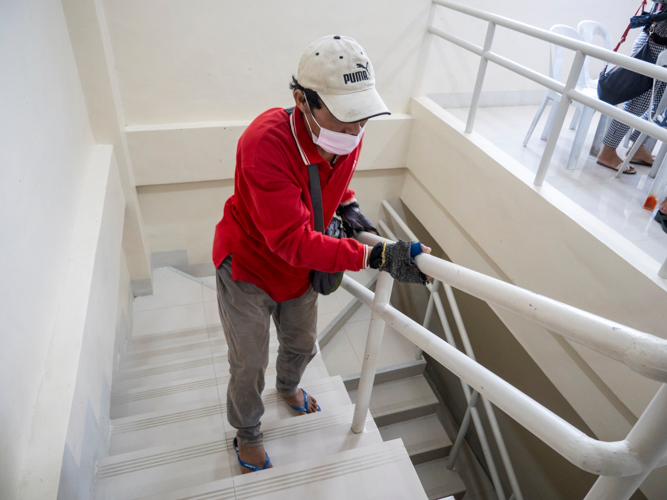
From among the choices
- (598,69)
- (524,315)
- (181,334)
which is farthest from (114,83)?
(598,69)

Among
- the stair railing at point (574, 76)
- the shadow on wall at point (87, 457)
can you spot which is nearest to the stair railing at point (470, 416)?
the stair railing at point (574, 76)

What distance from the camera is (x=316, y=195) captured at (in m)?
1.44

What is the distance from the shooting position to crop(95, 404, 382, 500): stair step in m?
1.61

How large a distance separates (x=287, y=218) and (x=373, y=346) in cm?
54

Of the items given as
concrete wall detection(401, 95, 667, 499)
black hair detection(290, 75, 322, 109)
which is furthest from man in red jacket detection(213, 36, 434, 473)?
concrete wall detection(401, 95, 667, 499)

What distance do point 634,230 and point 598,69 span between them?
288 centimetres

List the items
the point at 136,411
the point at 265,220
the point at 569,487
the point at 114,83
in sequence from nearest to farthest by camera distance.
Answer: the point at 265,220 → the point at 136,411 → the point at 114,83 → the point at 569,487

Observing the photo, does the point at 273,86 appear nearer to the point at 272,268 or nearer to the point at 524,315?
the point at 272,268

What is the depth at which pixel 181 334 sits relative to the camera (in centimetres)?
296

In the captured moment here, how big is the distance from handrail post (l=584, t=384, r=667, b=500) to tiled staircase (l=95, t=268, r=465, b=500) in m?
0.78

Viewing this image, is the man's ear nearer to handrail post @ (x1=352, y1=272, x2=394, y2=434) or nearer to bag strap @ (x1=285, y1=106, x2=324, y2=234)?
bag strap @ (x1=285, y1=106, x2=324, y2=234)

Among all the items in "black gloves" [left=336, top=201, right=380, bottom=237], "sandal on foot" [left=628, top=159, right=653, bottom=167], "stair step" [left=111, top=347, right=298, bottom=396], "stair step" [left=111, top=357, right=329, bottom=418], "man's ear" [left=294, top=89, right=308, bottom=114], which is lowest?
"stair step" [left=111, top=347, right=298, bottom=396]

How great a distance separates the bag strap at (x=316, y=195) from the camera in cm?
140

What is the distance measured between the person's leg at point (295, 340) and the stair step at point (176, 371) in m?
0.39
